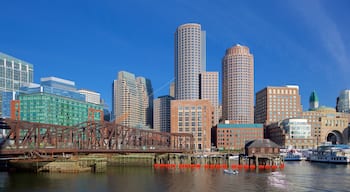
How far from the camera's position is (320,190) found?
74.2m

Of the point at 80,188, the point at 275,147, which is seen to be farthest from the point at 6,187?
the point at 275,147

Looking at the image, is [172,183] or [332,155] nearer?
[172,183]

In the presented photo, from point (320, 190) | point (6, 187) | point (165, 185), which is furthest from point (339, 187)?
point (6, 187)

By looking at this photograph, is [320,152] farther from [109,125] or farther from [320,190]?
[320,190]

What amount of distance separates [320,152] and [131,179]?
10243 centimetres

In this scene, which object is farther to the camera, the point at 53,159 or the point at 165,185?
the point at 53,159

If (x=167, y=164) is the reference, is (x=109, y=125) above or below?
above

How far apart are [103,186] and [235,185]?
26367 mm

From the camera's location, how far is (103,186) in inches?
3172

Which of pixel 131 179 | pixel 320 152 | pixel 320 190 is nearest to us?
pixel 320 190

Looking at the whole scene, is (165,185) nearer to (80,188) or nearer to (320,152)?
(80,188)

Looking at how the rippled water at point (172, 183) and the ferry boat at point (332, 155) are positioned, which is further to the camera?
the ferry boat at point (332, 155)

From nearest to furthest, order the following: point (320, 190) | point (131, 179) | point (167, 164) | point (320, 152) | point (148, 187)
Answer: point (320, 190) → point (148, 187) → point (131, 179) → point (167, 164) → point (320, 152)

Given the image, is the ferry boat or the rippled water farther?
the ferry boat
